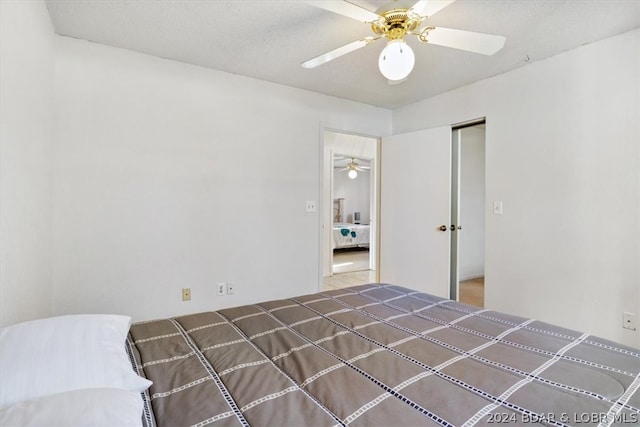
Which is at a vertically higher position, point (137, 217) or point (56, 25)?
point (56, 25)

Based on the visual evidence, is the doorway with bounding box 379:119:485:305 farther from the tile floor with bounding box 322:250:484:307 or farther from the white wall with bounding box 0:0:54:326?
the white wall with bounding box 0:0:54:326

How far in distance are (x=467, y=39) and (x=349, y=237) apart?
18.6 feet

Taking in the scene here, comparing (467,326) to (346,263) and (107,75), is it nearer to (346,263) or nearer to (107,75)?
(107,75)

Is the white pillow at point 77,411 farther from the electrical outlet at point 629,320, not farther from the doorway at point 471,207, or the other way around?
the doorway at point 471,207

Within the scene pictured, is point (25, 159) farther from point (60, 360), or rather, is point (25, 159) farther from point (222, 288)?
point (222, 288)

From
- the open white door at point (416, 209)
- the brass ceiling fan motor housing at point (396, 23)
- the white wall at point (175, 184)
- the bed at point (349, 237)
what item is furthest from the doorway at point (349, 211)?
the brass ceiling fan motor housing at point (396, 23)

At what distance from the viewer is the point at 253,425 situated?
73cm

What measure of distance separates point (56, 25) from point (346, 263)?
4996mm

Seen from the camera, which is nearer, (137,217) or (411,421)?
(411,421)

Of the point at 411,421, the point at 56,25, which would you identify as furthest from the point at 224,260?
the point at 411,421

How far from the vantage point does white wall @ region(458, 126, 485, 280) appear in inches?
187

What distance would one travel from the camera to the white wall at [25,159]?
1.28 metres

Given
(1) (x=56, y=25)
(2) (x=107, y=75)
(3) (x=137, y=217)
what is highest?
(1) (x=56, y=25)

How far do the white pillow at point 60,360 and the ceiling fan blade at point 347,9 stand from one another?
1.55 metres
